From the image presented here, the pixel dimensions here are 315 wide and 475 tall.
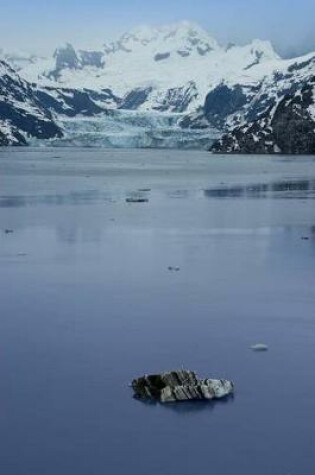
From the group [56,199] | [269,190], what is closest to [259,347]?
[56,199]

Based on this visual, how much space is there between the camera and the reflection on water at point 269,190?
56.7 m

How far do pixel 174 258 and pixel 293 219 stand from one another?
13.8 metres

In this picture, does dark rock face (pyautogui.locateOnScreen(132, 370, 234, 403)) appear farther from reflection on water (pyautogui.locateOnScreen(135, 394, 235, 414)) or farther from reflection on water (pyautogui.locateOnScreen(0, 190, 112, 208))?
reflection on water (pyautogui.locateOnScreen(0, 190, 112, 208))

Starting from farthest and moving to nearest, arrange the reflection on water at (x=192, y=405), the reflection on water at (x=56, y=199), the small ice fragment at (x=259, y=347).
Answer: the reflection on water at (x=56, y=199) < the small ice fragment at (x=259, y=347) < the reflection on water at (x=192, y=405)

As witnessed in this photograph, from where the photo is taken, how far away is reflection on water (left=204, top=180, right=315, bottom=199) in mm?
56656

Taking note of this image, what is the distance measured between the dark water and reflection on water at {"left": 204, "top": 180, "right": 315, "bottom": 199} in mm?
22170

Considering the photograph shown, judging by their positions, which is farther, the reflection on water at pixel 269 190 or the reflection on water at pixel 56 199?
the reflection on water at pixel 269 190

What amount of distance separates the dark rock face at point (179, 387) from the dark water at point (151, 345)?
0.76 ft

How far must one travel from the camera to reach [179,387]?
13.2 meters

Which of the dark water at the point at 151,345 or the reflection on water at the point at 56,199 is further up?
the dark water at the point at 151,345

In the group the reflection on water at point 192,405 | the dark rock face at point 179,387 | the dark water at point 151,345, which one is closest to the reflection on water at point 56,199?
the dark water at point 151,345

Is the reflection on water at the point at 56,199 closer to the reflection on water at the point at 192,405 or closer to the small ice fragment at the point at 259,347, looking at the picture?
the small ice fragment at the point at 259,347

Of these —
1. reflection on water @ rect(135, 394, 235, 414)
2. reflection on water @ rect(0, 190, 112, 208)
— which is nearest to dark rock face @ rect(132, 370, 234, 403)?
reflection on water @ rect(135, 394, 235, 414)

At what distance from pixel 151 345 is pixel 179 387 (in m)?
2.84
